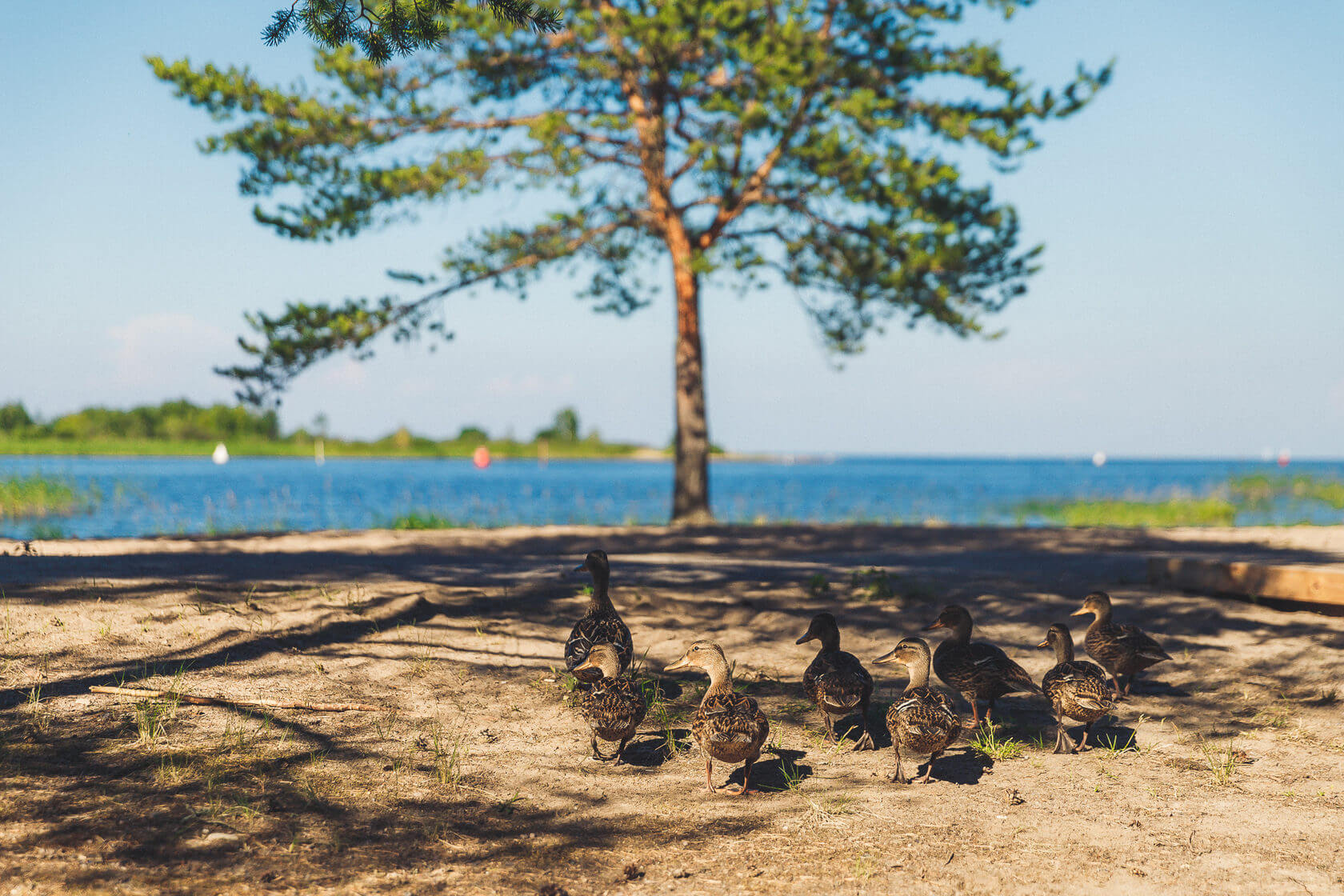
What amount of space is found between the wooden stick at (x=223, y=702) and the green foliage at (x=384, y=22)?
4.59 m

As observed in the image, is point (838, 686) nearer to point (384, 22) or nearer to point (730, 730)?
point (730, 730)

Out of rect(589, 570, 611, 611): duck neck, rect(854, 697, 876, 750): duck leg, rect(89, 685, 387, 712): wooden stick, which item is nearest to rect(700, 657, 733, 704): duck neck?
rect(854, 697, 876, 750): duck leg

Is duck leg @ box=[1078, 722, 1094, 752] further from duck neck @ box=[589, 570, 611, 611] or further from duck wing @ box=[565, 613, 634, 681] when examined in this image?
duck neck @ box=[589, 570, 611, 611]

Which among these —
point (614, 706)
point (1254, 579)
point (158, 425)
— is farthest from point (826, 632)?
point (158, 425)

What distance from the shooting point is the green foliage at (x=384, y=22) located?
631 centimetres

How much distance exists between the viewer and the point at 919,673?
17.5 ft

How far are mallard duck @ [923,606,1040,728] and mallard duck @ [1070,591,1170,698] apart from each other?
0.96 m

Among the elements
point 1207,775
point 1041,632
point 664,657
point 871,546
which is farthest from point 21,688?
point 871,546

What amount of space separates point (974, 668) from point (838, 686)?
1.13 m

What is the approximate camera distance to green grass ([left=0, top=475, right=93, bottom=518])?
852 inches

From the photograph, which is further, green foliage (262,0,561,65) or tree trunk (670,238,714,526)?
tree trunk (670,238,714,526)

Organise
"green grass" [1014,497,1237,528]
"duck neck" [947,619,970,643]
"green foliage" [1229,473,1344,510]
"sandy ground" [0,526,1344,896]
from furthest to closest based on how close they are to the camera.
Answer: "green foliage" [1229,473,1344,510], "green grass" [1014,497,1237,528], "duck neck" [947,619,970,643], "sandy ground" [0,526,1344,896]

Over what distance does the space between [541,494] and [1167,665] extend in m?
37.5

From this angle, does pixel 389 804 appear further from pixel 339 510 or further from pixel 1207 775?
pixel 339 510
